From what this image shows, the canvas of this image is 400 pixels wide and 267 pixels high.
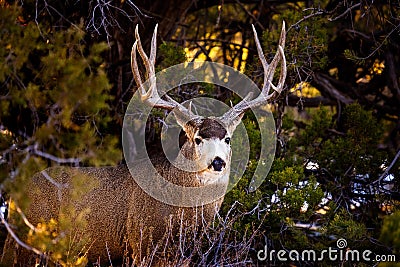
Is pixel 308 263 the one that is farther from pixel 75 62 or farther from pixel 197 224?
pixel 75 62

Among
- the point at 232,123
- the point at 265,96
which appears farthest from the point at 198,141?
the point at 265,96

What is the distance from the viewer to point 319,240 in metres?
7.58

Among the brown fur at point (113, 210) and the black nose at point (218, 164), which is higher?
the black nose at point (218, 164)

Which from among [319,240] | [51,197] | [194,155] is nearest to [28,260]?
[51,197]

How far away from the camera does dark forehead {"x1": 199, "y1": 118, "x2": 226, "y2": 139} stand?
6461mm

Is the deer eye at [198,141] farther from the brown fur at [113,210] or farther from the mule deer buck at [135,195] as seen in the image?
the brown fur at [113,210]

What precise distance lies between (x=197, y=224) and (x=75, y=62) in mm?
2221

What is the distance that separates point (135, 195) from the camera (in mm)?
6652
